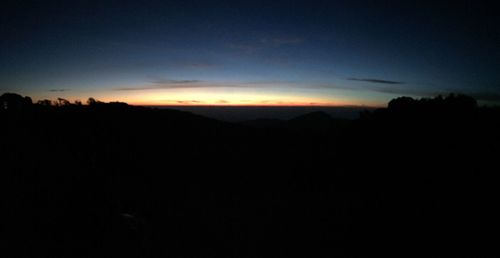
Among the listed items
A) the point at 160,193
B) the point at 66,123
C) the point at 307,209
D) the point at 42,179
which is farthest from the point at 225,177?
the point at 66,123

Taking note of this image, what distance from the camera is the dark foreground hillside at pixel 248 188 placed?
1019 centimetres

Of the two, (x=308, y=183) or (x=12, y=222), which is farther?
(x=308, y=183)

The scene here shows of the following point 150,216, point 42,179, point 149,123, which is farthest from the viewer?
point 149,123

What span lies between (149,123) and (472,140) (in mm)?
29827

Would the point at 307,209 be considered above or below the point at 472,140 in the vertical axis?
below

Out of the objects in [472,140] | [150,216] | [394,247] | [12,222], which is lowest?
[394,247]

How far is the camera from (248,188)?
1997 centimetres

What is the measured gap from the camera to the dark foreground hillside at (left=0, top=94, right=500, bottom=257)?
10.2 meters

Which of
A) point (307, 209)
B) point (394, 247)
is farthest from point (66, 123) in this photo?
point (394, 247)

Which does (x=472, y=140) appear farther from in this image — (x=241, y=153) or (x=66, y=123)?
(x=66, y=123)

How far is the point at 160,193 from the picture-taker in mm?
16875

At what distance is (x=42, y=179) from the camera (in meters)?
12.1

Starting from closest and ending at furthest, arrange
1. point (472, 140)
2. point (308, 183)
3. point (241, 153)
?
point (472, 140)
point (308, 183)
point (241, 153)

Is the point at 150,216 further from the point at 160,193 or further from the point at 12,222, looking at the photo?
the point at 12,222
